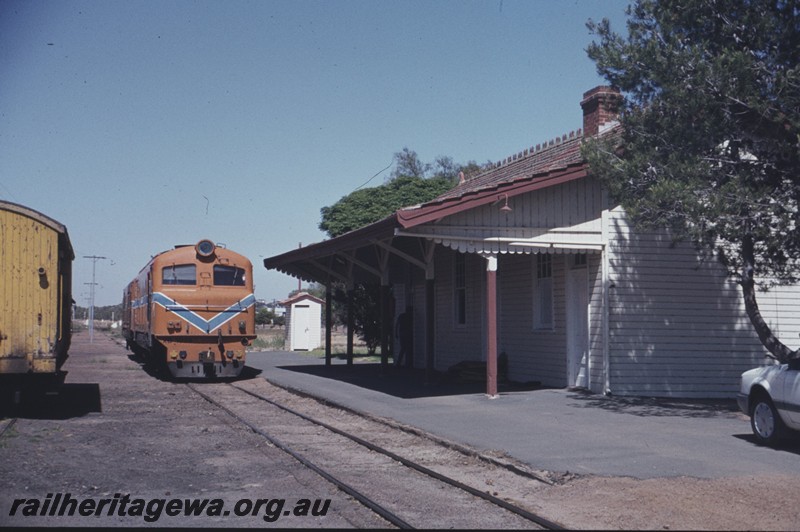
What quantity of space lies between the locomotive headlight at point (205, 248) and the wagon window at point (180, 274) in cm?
37

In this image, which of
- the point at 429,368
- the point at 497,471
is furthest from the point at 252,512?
the point at 429,368

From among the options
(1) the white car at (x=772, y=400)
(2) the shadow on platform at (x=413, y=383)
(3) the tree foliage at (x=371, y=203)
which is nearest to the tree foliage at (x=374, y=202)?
(3) the tree foliage at (x=371, y=203)

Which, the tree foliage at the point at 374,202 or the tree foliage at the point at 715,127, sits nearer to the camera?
the tree foliage at the point at 715,127

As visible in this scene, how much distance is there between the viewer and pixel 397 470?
9.38m

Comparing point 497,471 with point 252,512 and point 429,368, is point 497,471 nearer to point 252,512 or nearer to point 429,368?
point 252,512

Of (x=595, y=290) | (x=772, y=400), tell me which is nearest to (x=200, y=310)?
(x=595, y=290)

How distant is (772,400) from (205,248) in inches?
575

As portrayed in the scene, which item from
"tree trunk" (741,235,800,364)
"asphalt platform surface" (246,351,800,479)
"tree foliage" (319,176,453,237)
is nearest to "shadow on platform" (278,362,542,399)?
"asphalt platform surface" (246,351,800,479)

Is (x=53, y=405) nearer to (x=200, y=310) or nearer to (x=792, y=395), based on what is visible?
(x=200, y=310)

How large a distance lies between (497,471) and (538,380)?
888 centimetres

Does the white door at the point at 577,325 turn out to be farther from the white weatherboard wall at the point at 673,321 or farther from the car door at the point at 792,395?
the car door at the point at 792,395

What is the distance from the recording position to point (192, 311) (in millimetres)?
20547

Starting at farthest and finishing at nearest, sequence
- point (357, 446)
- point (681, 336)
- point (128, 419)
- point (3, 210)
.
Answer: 1. point (681, 336)
2. point (128, 419)
3. point (3, 210)
4. point (357, 446)

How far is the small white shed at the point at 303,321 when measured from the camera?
3916 cm
